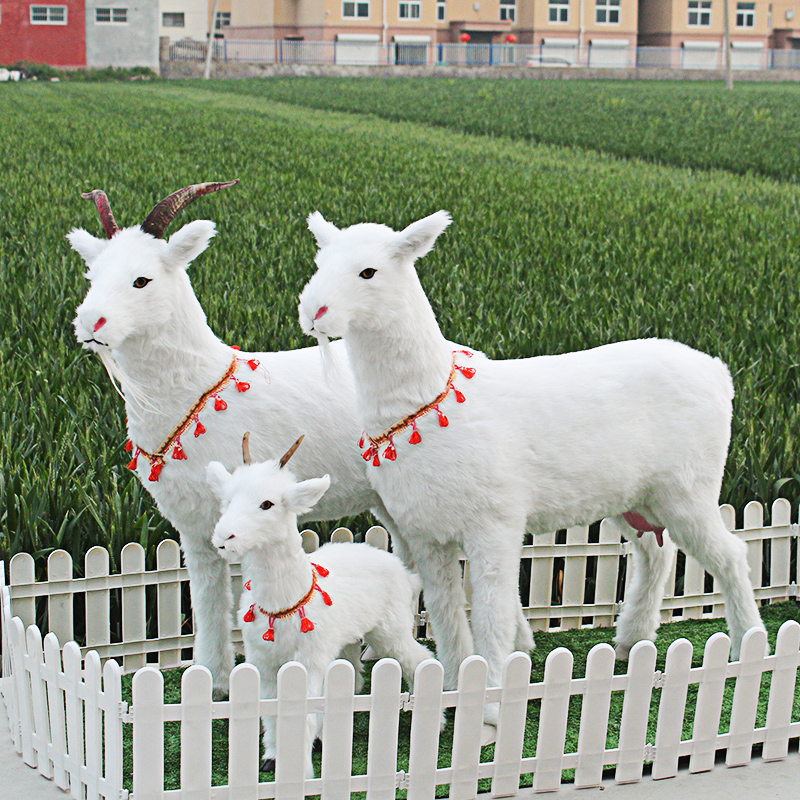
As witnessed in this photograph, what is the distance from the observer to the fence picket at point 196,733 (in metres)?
3.45

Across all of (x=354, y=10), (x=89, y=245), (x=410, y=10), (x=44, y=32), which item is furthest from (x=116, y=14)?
(x=89, y=245)

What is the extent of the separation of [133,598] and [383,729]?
1543 mm

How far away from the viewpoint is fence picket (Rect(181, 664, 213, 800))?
345cm

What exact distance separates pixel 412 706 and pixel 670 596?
83.2 inches

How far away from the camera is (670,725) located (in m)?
3.99

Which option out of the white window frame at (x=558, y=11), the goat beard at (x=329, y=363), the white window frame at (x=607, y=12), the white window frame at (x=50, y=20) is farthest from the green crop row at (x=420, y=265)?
the white window frame at (x=607, y=12)

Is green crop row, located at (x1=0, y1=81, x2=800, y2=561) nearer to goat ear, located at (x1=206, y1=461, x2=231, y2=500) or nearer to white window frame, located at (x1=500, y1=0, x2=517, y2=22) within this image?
goat ear, located at (x1=206, y1=461, x2=231, y2=500)

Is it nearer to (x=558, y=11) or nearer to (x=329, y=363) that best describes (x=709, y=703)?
(x=329, y=363)

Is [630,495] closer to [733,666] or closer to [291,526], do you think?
[733,666]

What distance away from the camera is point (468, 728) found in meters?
3.73

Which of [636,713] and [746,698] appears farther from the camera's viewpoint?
[746,698]

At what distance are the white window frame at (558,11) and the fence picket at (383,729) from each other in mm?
70754

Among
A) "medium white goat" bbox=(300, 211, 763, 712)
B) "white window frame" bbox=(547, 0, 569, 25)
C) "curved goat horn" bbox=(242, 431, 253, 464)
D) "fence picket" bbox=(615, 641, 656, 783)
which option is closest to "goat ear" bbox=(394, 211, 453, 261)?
"medium white goat" bbox=(300, 211, 763, 712)

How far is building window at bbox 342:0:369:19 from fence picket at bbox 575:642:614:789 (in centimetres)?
6951
